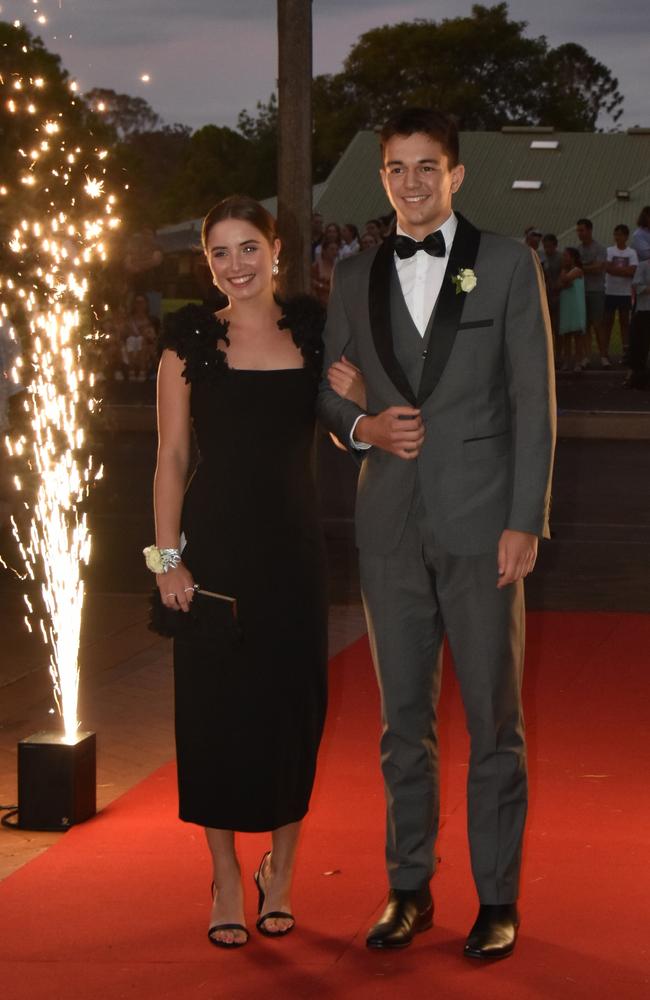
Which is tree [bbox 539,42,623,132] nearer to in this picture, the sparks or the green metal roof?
the green metal roof

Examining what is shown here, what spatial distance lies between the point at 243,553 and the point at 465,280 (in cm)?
97

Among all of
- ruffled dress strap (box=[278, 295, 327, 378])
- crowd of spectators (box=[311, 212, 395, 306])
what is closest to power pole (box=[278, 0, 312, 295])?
ruffled dress strap (box=[278, 295, 327, 378])

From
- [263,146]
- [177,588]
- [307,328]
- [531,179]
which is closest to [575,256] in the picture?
[307,328]

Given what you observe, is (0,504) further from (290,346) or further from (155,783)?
(290,346)

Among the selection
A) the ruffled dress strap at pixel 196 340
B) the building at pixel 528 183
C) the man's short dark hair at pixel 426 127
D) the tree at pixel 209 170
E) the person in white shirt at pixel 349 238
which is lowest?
the ruffled dress strap at pixel 196 340

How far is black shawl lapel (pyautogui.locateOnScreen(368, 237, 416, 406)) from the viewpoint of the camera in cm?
410

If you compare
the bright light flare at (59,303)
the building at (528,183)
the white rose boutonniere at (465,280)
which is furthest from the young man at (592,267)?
the building at (528,183)

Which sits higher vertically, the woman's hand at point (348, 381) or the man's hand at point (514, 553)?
the woman's hand at point (348, 381)

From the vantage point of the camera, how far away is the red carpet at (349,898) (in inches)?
156

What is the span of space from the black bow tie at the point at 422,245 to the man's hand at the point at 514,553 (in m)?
0.74

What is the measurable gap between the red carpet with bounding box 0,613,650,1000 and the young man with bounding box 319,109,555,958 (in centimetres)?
17

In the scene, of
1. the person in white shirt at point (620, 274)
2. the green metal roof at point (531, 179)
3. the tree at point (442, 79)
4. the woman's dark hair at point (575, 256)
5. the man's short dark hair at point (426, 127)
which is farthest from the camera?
the tree at point (442, 79)

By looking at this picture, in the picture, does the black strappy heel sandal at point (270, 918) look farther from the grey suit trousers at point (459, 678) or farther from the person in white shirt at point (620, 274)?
the person in white shirt at point (620, 274)

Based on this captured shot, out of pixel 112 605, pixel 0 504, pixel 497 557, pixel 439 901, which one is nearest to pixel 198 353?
pixel 497 557
